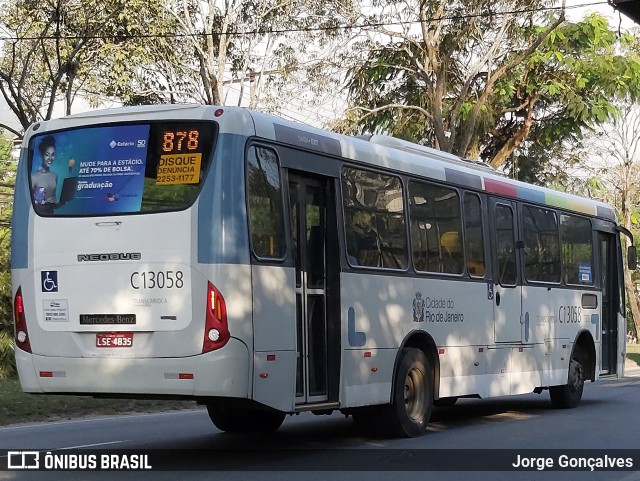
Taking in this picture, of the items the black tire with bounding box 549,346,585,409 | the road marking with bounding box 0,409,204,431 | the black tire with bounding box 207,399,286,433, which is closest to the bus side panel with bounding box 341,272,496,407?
the black tire with bounding box 207,399,286,433

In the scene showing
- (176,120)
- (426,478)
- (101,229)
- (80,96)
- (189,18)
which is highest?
(189,18)

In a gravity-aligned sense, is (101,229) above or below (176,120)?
below

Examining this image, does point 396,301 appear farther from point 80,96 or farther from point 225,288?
point 80,96

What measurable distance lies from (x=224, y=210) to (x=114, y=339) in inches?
60.9

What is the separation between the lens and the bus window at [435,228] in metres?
13.3

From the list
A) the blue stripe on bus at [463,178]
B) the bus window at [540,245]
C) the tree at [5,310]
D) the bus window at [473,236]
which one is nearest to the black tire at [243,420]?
the bus window at [473,236]

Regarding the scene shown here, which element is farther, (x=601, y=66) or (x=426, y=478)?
(x=601, y=66)

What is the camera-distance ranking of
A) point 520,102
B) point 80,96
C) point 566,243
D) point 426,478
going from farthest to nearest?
point 520,102, point 80,96, point 566,243, point 426,478

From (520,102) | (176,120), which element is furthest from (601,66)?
(176,120)

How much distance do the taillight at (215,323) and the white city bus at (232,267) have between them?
1 centimetres

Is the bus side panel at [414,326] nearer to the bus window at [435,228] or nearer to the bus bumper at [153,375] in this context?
the bus window at [435,228]

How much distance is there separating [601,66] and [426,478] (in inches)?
874

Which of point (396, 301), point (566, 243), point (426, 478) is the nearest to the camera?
point (426, 478)

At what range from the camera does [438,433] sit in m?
13.7
